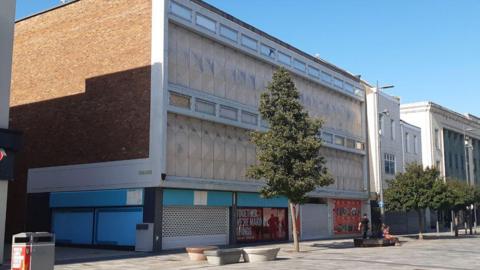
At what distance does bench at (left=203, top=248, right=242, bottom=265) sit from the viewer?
18969mm

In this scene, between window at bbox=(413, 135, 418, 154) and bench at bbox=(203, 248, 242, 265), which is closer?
bench at bbox=(203, 248, 242, 265)

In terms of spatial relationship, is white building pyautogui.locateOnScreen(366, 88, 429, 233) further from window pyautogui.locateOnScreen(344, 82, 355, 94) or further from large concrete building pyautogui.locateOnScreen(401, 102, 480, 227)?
large concrete building pyautogui.locateOnScreen(401, 102, 480, 227)

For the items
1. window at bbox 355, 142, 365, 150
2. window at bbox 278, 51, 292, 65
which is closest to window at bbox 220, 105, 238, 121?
window at bbox 278, 51, 292, 65

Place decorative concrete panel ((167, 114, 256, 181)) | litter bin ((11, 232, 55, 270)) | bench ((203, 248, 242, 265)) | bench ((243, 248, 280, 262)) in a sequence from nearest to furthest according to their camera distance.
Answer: litter bin ((11, 232, 55, 270)), bench ((203, 248, 242, 265)), bench ((243, 248, 280, 262)), decorative concrete panel ((167, 114, 256, 181))

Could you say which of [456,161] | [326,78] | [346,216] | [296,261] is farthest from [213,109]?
[456,161]

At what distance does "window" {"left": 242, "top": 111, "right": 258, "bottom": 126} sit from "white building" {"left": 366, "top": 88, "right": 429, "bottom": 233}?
13916 mm

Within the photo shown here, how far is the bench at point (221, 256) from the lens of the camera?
18969mm

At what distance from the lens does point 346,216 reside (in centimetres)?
4225

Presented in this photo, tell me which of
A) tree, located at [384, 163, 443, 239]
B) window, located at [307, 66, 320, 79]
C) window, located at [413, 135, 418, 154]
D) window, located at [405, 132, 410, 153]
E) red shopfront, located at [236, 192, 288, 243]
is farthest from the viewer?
window, located at [413, 135, 418, 154]

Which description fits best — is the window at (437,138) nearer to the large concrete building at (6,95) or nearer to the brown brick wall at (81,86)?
the brown brick wall at (81,86)

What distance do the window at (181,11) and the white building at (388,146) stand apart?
2027 cm

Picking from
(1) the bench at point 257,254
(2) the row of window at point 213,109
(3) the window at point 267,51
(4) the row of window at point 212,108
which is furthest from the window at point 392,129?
(1) the bench at point 257,254

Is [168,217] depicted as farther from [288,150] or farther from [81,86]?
[81,86]

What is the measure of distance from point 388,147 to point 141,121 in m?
28.3
